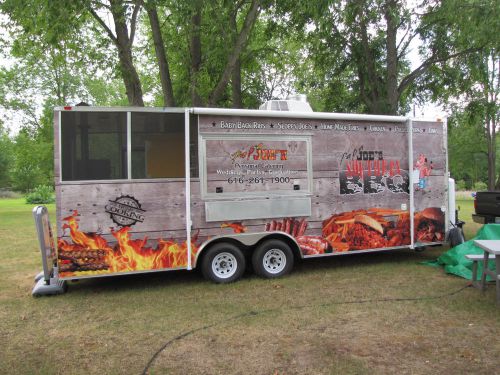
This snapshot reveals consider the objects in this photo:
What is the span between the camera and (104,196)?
600 cm

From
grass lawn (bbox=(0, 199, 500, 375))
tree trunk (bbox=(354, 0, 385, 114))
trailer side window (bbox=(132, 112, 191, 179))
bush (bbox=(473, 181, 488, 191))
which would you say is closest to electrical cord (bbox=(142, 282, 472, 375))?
grass lawn (bbox=(0, 199, 500, 375))

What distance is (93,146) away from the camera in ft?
19.5

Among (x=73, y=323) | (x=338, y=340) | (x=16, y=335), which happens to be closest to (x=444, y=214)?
(x=338, y=340)

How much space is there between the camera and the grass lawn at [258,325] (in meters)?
3.88

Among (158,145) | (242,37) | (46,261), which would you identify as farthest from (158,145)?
(242,37)

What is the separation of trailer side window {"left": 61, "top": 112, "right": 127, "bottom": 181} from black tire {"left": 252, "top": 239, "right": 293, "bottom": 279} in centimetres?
237

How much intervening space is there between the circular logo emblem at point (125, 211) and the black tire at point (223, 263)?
1176 millimetres

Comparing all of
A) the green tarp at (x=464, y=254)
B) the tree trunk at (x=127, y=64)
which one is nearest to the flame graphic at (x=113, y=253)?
the green tarp at (x=464, y=254)

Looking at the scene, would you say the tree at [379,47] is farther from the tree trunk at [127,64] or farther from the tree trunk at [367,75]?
the tree trunk at [127,64]

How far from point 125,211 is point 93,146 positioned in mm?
991

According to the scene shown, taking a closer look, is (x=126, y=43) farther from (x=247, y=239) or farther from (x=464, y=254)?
(x=464, y=254)

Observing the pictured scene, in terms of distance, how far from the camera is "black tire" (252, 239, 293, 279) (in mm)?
6816

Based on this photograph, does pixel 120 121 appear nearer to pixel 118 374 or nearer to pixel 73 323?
pixel 73 323

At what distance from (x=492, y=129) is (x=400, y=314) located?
25.1 metres
